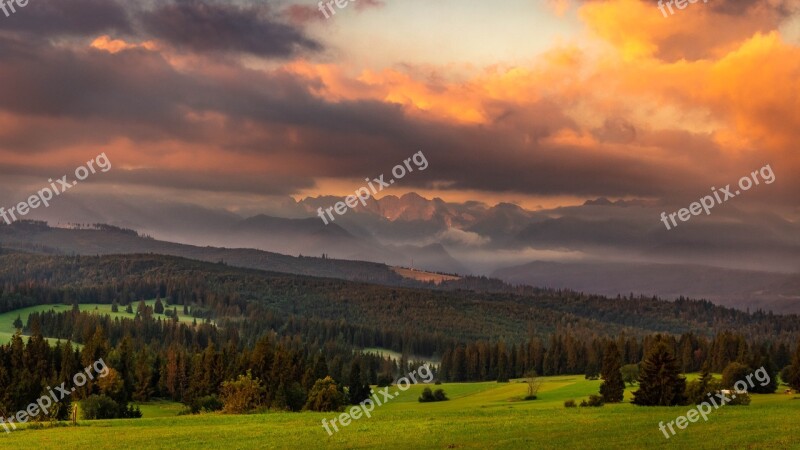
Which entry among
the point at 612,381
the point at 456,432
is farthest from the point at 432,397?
the point at 456,432

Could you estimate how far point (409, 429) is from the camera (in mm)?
72625

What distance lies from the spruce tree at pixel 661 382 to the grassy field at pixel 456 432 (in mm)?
13326

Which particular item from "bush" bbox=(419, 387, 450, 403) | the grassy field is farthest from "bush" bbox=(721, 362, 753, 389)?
the grassy field

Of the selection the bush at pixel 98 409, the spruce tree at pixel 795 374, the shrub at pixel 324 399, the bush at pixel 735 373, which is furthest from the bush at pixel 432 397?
the bush at pixel 98 409

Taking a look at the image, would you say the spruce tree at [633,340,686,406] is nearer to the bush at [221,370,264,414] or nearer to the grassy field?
the grassy field

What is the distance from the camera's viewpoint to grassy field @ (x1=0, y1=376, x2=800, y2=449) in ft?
199

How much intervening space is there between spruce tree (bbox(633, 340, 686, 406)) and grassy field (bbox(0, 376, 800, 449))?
525 inches

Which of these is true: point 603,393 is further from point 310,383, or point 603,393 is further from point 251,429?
point 251,429

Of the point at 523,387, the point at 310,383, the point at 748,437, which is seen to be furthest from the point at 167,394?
the point at 748,437

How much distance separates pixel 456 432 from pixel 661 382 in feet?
135

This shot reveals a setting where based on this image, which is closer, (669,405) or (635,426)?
(635,426)

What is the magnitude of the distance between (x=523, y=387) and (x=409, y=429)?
124 metres

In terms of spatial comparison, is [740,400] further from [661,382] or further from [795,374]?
[795,374]

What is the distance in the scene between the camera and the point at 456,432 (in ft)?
228
